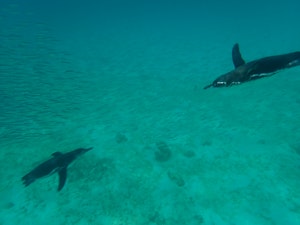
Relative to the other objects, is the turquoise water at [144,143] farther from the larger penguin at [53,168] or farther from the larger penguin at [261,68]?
the larger penguin at [261,68]

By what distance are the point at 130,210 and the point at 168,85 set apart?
15.9m

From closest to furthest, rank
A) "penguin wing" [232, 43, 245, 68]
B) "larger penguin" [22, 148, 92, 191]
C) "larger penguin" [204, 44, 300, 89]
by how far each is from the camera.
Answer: "larger penguin" [204, 44, 300, 89] < "penguin wing" [232, 43, 245, 68] < "larger penguin" [22, 148, 92, 191]

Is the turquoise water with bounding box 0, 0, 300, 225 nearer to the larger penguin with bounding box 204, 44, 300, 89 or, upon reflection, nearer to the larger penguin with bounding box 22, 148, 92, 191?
the larger penguin with bounding box 22, 148, 92, 191

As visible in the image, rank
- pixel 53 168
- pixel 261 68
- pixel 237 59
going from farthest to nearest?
pixel 53 168 < pixel 237 59 < pixel 261 68

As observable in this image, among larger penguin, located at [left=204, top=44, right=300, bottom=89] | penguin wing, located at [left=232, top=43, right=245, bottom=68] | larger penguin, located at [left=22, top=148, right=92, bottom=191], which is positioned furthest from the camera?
larger penguin, located at [left=22, top=148, right=92, bottom=191]

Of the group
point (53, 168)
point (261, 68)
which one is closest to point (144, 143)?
point (53, 168)

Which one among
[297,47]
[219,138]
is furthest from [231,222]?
[297,47]

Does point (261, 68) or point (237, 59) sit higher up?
point (237, 59)

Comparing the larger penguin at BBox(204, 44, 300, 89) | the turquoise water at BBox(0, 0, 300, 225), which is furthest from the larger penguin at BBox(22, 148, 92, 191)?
the larger penguin at BBox(204, 44, 300, 89)

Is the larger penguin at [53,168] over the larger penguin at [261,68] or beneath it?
beneath

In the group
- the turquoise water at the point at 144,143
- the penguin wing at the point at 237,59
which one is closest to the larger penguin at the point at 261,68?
the penguin wing at the point at 237,59

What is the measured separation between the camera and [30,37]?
71.6 feet

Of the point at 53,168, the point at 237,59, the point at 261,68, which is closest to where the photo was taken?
the point at 261,68

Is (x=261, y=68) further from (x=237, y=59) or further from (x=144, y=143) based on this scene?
(x=144, y=143)
